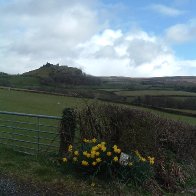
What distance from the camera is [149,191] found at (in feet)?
25.5

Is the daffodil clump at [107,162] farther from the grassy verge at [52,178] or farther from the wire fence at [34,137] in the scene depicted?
the wire fence at [34,137]

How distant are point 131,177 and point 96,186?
762 millimetres

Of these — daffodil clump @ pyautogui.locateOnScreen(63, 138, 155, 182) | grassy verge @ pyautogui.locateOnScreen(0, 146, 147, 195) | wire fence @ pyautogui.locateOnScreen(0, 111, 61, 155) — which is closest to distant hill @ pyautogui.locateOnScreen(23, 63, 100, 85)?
wire fence @ pyautogui.locateOnScreen(0, 111, 61, 155)

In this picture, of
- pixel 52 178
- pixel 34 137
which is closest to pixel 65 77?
pixel 34 137

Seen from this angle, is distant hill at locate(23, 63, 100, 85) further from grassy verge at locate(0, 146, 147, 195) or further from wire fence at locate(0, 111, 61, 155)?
grassy verge at locate(0, 146, 147, 195)

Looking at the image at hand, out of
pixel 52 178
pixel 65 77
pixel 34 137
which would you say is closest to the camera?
pixel 52 178

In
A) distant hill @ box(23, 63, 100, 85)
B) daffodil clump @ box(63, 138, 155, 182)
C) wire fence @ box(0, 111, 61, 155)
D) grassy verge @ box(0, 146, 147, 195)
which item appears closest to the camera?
grassy verge @ box(0, 146, 147, 195)

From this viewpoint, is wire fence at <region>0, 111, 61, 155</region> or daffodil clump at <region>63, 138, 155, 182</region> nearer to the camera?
daffodil clump at <region>63, 138, 155, 182</region>

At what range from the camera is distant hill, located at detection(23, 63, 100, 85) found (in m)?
53.9

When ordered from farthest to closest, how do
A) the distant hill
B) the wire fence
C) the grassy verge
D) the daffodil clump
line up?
1. the distant hill
2. the wire fence
3. the daffodil clump
4. the grassy verge

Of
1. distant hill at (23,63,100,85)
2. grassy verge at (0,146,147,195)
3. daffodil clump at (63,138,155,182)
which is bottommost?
grassy verge at (0,146,147,195)

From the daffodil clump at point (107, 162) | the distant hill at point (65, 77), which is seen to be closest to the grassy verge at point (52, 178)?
the daffodil clump at point (107, 162)

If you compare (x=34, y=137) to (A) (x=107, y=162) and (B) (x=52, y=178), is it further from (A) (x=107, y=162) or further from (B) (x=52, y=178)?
(A) (x=107, y=162)

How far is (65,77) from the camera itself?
188ft
